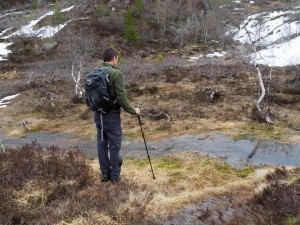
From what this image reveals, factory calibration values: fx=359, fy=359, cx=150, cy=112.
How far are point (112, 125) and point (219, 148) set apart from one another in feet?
13.3

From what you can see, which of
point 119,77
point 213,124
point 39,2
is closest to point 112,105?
point 119,77

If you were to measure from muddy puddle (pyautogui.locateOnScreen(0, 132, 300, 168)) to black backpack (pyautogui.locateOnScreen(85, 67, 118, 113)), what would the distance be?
3.38 metres

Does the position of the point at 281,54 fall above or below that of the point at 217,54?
above

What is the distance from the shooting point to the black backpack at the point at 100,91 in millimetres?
6246

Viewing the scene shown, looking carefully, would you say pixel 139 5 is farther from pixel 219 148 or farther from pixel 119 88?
pixel 119 88

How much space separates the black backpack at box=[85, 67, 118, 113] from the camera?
6246 millimetres

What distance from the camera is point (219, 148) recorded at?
9641mm

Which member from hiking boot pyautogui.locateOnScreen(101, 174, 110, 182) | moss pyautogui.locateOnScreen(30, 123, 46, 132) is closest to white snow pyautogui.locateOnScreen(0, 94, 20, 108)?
moss pyautogui.locateOnScreen(30, 123, 46, 132)

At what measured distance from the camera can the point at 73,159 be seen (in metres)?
7.54

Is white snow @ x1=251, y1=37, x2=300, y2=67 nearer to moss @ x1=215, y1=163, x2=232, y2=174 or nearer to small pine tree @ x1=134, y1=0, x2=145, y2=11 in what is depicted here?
small pine tree @ x1=134, y1=0, x2=145, y2=11

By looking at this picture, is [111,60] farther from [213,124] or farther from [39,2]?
[39,2]

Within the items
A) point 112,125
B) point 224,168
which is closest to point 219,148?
point 224,168

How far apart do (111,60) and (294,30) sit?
4548cm

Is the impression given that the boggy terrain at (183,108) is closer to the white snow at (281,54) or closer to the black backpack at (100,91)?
the black backpack at (100,91)
